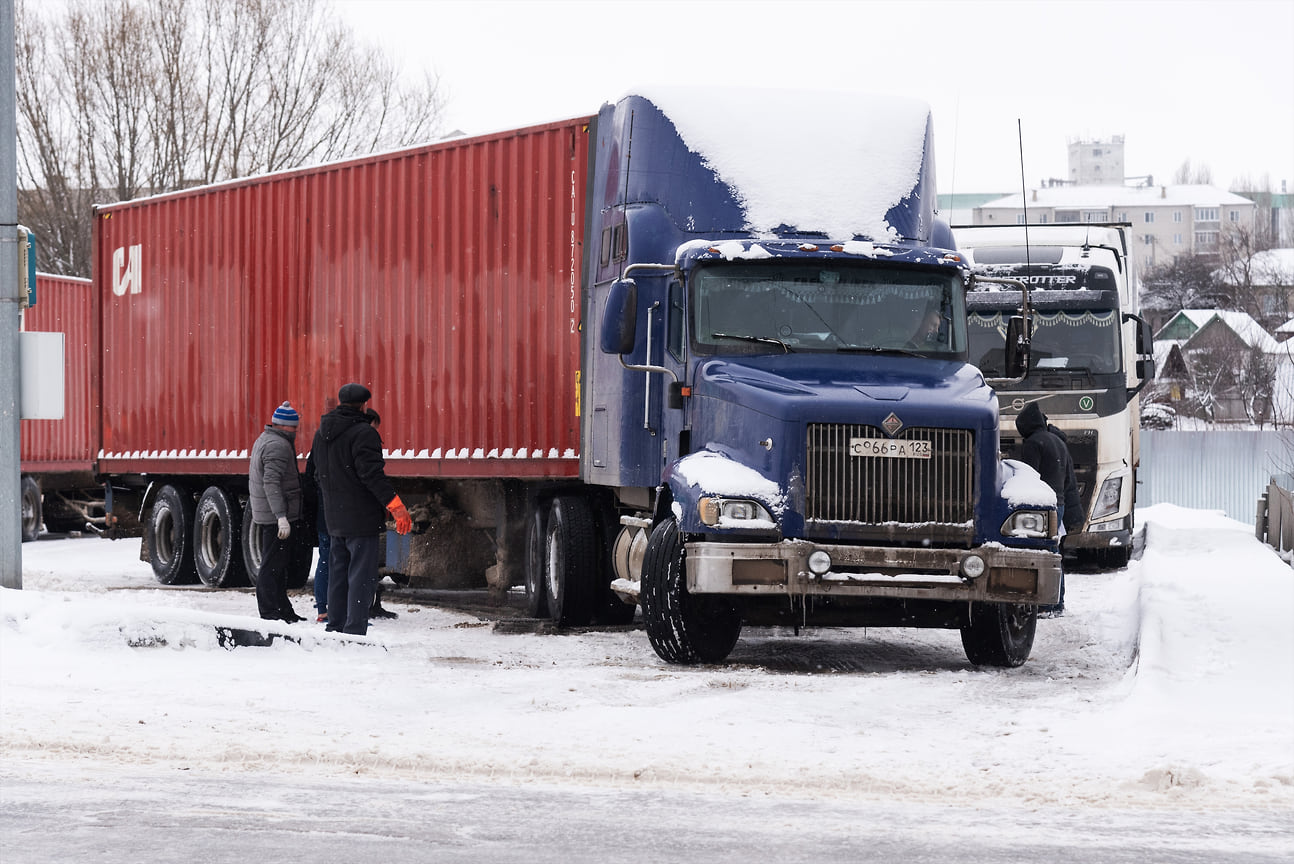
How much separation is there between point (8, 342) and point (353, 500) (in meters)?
2.83

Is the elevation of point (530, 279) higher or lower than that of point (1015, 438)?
higher

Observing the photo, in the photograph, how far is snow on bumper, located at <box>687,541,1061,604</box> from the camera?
10586mm

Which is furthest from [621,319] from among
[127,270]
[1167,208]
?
[1167,208]

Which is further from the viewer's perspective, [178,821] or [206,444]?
[206,444]

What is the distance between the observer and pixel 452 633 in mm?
13633

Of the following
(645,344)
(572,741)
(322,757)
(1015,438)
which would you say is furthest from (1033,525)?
(1015,438)

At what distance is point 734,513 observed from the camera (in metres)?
10.7

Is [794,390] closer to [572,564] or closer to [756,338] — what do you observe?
[756,338]

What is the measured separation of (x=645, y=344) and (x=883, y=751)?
479 centimetres

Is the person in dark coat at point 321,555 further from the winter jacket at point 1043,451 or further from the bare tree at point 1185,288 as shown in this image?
the bare tree at point 1185,288

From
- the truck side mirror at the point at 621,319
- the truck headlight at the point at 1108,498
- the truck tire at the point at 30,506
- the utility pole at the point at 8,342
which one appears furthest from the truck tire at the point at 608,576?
the truck tire at the point at 30,506

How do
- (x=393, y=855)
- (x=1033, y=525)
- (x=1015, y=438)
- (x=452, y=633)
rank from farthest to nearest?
1. (x=1015, y=438)
2. (x=452, y=633)
3. (x=1033, y=525)
4. (x=393, y=855)

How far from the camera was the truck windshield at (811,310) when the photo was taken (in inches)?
458

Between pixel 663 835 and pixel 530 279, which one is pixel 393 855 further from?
pixel 530 279
